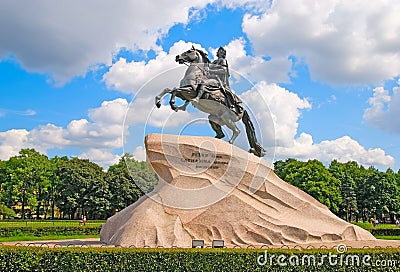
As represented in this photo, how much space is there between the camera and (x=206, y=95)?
13.8 meters

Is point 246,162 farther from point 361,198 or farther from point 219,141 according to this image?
point 361,198

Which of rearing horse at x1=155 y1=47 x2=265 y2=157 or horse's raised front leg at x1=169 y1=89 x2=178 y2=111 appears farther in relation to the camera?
rearing horse at x1=155 y1=47 x2=265 y2=157

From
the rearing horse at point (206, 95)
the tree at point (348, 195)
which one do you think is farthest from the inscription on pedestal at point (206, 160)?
the tree at point (348, 195)

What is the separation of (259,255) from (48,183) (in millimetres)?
42274

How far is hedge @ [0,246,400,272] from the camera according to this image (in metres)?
9.02

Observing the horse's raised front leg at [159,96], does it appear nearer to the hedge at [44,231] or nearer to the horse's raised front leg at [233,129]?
the horse's raised front leg at [233,129]

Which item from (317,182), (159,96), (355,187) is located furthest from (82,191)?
(159,96)

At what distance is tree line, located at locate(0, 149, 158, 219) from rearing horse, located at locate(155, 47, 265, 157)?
27.2 metres

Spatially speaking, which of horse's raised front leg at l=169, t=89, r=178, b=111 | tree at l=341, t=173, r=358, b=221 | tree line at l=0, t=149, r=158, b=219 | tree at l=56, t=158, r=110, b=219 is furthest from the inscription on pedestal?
tree at l=341, t=173, r=358, b=221

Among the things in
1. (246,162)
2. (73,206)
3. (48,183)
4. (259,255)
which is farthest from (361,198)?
(259,255)

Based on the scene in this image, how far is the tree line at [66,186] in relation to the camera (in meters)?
42.4

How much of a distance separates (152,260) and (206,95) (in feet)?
20.4

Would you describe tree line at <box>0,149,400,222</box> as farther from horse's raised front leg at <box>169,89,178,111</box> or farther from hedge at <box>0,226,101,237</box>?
horse's raised front leg at <box>169,89,178,111</box>

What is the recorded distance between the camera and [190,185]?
12898 mm
